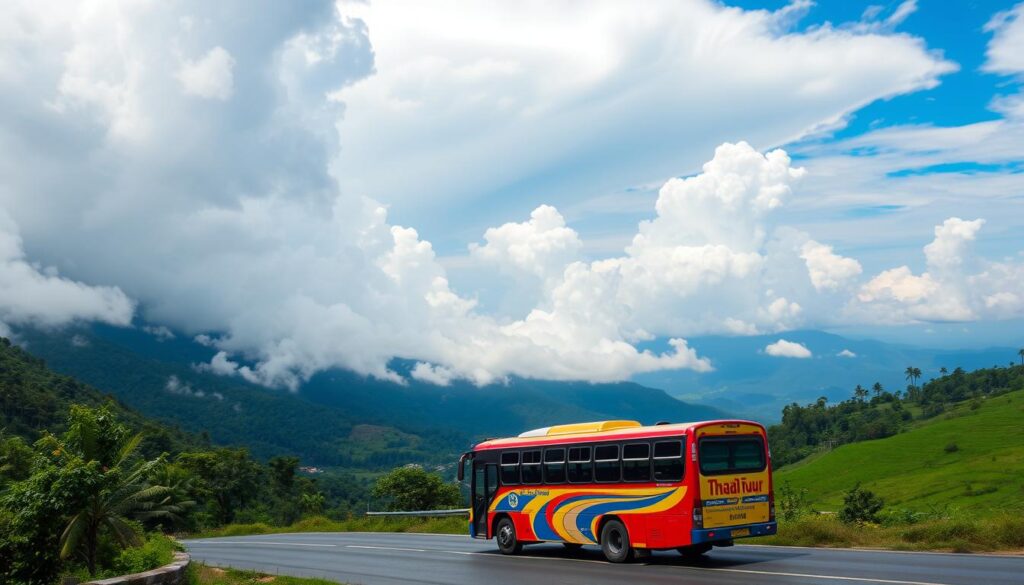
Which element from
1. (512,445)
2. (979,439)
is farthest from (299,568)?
(979,439)

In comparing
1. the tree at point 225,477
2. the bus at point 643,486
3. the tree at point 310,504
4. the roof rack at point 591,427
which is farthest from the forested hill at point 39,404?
the roof rack at point 591,427

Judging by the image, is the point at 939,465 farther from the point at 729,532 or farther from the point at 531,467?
the point at 729,532

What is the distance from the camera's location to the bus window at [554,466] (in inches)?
869

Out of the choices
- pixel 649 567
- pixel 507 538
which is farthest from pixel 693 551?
pixel 507 538

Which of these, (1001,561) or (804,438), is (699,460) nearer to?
(1001,561)

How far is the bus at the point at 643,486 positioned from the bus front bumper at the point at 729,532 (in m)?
0.02

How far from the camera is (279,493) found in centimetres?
9394

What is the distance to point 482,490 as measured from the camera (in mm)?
25016

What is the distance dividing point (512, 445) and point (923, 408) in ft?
590

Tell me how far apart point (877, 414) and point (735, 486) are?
178 meters

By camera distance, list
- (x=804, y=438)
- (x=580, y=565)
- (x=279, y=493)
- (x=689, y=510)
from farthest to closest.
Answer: (x=804, y=438), (x=279, y=493), (x=580, y=565), (x=689, y=510)

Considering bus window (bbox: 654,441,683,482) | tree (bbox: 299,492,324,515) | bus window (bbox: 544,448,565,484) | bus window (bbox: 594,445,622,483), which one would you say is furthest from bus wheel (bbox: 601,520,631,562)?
tree (bbox: 299,492,324,515)

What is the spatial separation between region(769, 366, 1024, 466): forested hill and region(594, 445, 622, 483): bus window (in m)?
152

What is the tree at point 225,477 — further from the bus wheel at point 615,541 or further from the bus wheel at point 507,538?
the bus wheel at point 615,541
